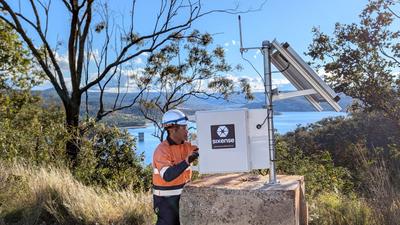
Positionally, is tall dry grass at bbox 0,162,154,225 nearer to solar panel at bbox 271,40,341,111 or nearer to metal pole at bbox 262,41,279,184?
metal pole at bbox 262,41,279,184

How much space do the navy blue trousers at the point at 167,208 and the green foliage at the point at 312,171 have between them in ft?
8.89

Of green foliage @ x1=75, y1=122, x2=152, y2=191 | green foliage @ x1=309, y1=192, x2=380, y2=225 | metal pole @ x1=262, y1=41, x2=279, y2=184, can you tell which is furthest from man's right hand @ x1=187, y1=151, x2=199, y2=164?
green foliage @ x1=75, y1=122, x2=152, y2=191

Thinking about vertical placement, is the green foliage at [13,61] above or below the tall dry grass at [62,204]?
above

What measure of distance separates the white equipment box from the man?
205mm

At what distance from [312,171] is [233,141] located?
460 cm

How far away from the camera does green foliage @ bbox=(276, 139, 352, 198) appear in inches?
303

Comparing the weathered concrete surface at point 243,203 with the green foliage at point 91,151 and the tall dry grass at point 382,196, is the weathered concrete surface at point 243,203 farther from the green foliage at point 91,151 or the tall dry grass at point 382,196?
the green foliage at point 91,151

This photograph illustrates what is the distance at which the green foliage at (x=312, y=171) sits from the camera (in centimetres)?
770

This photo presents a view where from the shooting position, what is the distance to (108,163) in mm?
11039

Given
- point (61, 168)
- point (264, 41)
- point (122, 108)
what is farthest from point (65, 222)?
point (122, 108)

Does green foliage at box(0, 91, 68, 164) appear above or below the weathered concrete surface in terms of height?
above

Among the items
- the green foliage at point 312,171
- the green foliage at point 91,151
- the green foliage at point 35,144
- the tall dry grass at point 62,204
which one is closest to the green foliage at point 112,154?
the green foliage at point 91,151

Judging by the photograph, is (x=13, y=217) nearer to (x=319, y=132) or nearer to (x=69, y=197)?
(x=69, y=197)

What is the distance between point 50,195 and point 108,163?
3.75m
